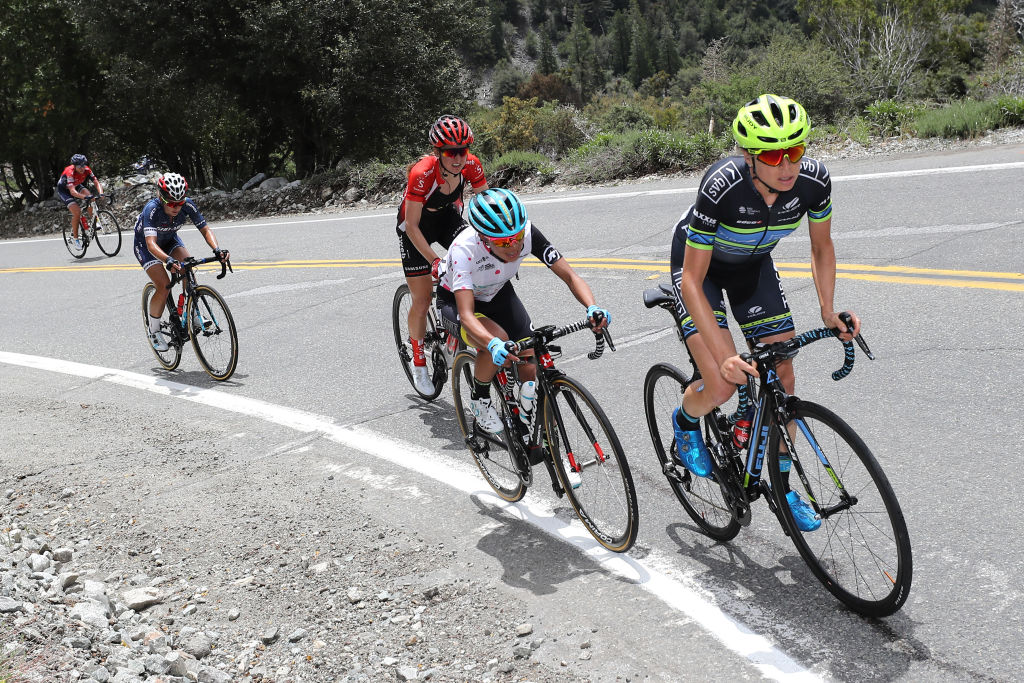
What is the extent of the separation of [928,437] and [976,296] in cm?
270

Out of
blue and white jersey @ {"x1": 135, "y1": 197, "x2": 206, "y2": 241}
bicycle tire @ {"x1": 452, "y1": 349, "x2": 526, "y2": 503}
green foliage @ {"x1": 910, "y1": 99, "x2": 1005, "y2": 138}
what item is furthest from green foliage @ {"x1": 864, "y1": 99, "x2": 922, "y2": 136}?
bicycle tire @ {"x1": 452, "y1": 349, "x2": 526, "y2": 503}

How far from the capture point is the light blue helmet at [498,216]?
186 inches

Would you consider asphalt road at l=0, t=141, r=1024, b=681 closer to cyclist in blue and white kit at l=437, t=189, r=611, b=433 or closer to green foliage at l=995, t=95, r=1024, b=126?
cyclist in blue and white kit at l=437, t=189, r=611, b=433

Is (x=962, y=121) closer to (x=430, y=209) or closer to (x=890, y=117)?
(x=890, y=117)

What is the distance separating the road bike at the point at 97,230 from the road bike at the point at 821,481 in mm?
16789

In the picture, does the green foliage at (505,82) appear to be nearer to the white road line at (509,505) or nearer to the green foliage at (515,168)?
the green foliage at (515,168)

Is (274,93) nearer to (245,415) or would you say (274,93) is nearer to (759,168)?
(245,415)

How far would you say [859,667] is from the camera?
346cm

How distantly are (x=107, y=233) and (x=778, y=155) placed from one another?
17689 mm

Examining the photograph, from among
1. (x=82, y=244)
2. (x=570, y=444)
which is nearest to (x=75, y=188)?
(x=82, y=244)

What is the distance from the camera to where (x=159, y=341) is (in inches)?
367

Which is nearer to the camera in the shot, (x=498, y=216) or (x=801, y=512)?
(x=801, y=512)

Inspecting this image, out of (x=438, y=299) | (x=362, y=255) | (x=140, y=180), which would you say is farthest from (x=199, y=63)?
(x=438, y=299)

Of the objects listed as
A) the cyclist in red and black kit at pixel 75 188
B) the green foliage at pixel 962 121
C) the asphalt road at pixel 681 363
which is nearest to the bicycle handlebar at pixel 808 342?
the asphalt road at pixel 681 363
